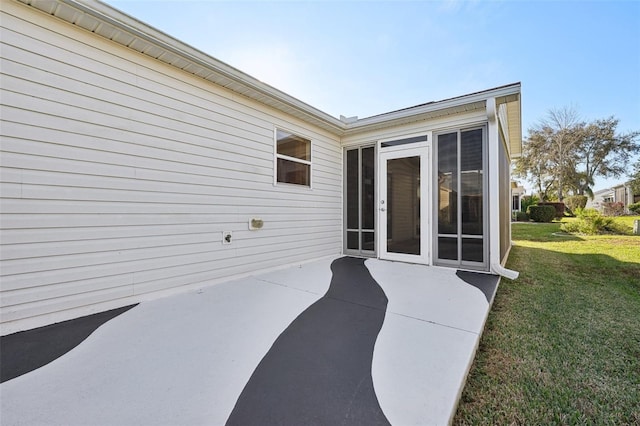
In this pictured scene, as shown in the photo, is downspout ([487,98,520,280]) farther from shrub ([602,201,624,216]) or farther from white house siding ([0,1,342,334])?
shrub ([602,201,624,216])

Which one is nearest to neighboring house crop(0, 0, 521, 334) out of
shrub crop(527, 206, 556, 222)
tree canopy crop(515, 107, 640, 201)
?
shrub crop(527, 206, 556, 222)

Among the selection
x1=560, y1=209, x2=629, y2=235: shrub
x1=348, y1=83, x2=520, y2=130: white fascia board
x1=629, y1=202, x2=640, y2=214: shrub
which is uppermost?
x1=348, y1=83, x2=520, y2=130: white fascia board

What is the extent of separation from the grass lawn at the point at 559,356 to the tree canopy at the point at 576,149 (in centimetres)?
2273

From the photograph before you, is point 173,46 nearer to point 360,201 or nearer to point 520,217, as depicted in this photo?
point 360,201

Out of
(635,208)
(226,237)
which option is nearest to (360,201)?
(226,237)

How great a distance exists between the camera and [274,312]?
2500mm

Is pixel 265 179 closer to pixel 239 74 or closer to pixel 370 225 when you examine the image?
pixel 239 74

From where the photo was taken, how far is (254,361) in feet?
5.54

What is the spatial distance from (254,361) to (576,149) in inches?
1136

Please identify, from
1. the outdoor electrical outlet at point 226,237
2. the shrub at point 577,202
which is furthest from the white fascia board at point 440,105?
the shrub at point 577,202

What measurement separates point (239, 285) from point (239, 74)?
2775 millimetres

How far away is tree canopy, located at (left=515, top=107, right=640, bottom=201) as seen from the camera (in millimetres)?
20109

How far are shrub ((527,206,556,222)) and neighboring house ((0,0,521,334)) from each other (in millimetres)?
13611

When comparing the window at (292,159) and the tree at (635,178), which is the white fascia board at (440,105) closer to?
the window at (292,159)
